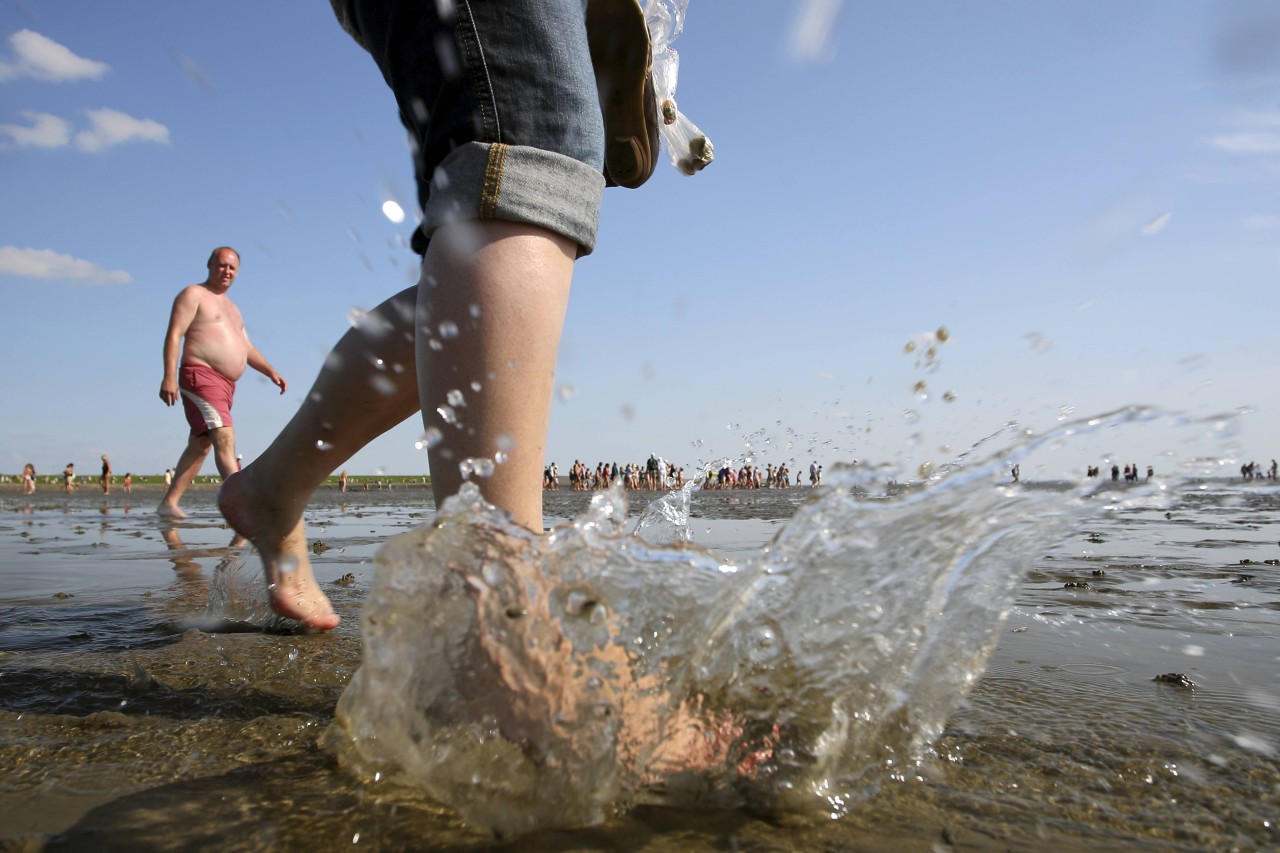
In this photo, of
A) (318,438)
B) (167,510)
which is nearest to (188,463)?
(167,510)

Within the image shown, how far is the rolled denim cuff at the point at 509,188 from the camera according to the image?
4.48 ft

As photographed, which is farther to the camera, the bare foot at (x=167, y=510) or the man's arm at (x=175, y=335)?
the bare foot at (x=167, y=510)

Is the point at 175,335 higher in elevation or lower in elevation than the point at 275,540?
higher

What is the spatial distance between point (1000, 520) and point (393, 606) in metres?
1.00

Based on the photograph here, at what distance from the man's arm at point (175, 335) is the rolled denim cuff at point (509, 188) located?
500 centimetres

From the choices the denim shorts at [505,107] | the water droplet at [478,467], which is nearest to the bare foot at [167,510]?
the denim shorts at [505,107]

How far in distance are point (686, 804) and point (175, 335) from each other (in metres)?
5.80

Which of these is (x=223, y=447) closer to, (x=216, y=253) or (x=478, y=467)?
(x=216, y=253)

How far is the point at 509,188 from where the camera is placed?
1.37 m

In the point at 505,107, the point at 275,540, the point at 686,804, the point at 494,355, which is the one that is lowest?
the point at 686,804

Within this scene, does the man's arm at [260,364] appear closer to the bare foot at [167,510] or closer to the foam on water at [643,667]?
the bare foot at [167,510]

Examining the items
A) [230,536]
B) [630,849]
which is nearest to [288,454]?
[630,849]

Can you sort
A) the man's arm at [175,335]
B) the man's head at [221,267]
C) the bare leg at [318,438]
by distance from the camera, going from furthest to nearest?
1. the man's head at [221,267]
2. the man's arm at [175,335]
3. the bare leg at [318,438]

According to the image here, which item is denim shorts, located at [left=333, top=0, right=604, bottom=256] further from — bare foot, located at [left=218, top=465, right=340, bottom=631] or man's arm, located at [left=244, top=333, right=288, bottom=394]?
man's arm, located at [left=244, top=333, right=288, bottom=394]
